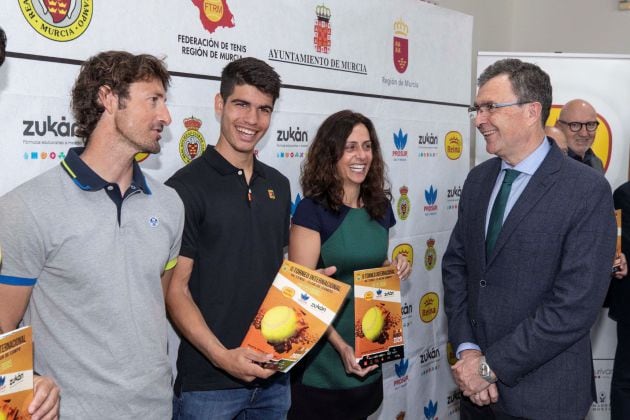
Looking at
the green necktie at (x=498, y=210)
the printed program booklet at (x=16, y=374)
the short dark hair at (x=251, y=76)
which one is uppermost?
the short dark hair at (x=251, y=76)

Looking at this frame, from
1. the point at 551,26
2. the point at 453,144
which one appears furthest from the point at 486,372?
the point at 551,26

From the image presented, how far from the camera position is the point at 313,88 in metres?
3.21

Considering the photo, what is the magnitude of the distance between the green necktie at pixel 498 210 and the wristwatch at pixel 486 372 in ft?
1.28

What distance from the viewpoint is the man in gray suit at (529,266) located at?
2.16 meters

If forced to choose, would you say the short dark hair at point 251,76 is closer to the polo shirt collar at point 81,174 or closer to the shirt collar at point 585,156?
the polo shirt collar at point 81,174

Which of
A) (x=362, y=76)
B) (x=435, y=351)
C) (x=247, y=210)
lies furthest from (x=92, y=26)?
(x=435, y=351)

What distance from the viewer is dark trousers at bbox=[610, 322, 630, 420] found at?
146 inches

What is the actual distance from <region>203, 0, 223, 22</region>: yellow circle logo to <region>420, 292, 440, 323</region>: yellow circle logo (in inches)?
89.2

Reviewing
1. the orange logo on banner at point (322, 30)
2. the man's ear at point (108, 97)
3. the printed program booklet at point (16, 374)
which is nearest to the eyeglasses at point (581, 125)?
the orange logo on banner at point (322, 30)

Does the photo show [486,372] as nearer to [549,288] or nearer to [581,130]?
[549,288]

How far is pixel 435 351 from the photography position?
4273mm

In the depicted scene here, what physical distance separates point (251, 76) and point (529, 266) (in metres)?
1.20

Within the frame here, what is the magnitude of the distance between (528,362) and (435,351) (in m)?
2.14

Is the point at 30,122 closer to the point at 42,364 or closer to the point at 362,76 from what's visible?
the point at 42,364
